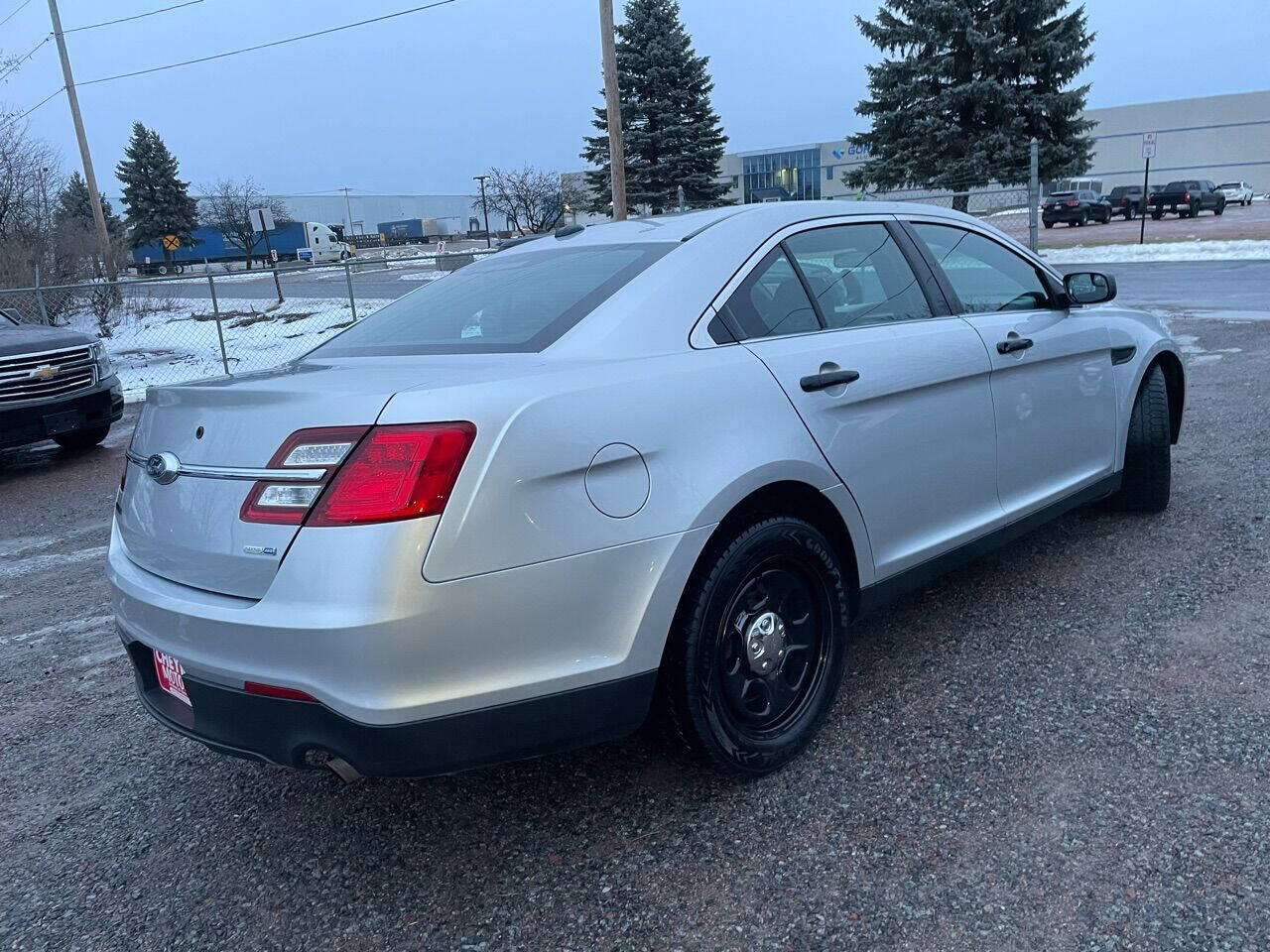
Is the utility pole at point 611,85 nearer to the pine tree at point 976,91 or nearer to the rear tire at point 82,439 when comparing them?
the rear tire at point 82,439

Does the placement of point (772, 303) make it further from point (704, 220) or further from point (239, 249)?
point (239, 249)

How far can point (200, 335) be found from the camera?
→ 19.0 meters

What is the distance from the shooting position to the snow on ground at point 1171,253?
21.7 metres

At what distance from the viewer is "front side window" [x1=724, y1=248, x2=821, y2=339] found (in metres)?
2.94

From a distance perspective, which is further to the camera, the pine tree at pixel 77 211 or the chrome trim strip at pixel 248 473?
the pine tree at pixel 77 211

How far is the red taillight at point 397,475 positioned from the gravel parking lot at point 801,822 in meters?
1.01

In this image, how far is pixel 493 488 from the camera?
86.9 inches

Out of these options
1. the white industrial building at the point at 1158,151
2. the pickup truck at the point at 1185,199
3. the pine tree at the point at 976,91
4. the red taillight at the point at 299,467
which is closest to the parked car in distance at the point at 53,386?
the red taillight at the point at 299,467

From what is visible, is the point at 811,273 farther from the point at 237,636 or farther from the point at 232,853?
the point at 232,853

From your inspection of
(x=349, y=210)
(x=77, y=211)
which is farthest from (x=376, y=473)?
(x=349, y=210)

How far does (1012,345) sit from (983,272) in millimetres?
460

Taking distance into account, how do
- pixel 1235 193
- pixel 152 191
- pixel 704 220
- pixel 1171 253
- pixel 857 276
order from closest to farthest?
pixel 704 220, pixel 857 276, pixel 1171 253, pixel 1235 193, pixel 152 191

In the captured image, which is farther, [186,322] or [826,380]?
[186,322]

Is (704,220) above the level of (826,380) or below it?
above
